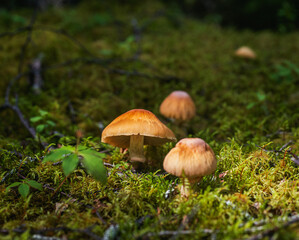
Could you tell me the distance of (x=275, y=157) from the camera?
7.32 feet

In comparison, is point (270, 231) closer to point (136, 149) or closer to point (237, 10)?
point (136, 149)

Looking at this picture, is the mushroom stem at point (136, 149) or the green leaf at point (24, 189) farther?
the mushroom stem at point (136, 149)

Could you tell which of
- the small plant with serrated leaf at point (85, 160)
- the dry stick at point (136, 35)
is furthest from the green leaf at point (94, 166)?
the dry stick at point (136, 35)

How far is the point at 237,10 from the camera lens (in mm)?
7836

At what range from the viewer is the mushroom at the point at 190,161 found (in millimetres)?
1651

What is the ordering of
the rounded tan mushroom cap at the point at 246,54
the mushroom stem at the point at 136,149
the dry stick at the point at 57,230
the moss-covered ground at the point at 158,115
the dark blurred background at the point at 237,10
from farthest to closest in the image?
the dark blurred background at the point at 237,10, the rounded tan mushroom cap at the point at 246,54, the mushroom stem at the point at 136,149, the moss-covered ground at the point at 158,115, the dry stick at the point at 57,230

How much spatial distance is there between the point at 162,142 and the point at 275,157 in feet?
3.51

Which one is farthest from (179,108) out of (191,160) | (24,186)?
(24,186)

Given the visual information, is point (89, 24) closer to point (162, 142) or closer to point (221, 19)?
point (221, 19)

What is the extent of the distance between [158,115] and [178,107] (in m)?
0.43

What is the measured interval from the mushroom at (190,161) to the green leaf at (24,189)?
1028mm

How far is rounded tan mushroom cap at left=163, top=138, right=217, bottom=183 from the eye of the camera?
165 centimetres

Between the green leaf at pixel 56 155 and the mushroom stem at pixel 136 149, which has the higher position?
the green leaf at pixel 56 155

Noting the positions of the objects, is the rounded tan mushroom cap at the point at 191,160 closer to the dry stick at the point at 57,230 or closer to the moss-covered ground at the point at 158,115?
the moss-covered ground at the point at 158,115
